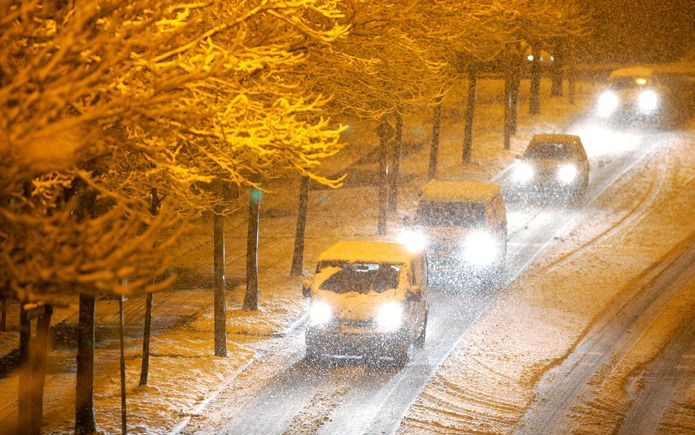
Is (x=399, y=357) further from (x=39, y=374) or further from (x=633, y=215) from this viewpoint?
(x=633, y=215)

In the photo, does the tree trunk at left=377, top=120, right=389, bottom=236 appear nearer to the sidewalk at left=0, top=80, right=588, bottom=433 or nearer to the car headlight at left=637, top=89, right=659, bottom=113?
the sidewalk at left=0, top=80, right=588, bottom=433

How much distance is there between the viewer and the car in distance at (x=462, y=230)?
22078mm

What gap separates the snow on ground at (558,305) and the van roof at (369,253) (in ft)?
5.97

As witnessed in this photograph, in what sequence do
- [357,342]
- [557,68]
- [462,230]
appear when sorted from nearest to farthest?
[357,342]
[462,230]
[557,68]

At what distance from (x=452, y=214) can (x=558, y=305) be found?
127 inches

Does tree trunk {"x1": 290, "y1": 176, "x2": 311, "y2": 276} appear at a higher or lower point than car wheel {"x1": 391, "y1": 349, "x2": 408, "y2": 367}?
higher

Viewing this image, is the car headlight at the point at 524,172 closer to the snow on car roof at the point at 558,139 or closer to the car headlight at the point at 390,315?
the snow on car roof at the point at 558,139

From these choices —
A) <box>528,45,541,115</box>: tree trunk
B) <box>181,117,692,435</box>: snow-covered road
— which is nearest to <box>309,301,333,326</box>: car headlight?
<box>181,117,692,435</box>: snow-covered road

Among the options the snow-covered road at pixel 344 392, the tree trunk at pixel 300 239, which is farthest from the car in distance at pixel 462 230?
the tree trunk at pixel 300 239

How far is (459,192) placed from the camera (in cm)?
2298

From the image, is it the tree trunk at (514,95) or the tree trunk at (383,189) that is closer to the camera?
the tree trunk at (383,189)

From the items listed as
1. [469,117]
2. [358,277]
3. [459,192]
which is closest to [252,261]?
[358,277]

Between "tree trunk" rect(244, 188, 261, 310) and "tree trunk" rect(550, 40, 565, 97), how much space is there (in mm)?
23340

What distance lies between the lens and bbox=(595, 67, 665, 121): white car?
3978 cm
